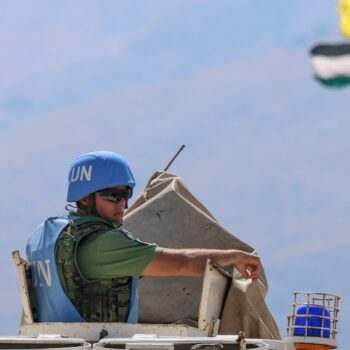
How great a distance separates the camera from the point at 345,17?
818cm

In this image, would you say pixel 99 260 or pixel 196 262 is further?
pixel 99 260

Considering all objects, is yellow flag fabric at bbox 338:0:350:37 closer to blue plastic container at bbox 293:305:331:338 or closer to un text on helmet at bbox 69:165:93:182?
un text on helmet at bbox 69:165:93:182

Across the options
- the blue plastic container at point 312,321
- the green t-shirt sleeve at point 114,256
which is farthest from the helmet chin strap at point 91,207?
the blue plastic container at point 312,321

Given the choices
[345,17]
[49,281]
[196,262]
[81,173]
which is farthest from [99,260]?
[345,17]

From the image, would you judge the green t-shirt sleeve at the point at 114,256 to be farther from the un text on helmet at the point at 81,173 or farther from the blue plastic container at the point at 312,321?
the blue plastic container at the point at 312,321

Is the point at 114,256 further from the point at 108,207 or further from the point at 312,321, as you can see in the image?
the point at 312,321

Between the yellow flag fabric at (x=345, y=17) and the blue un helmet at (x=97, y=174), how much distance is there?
1.73m

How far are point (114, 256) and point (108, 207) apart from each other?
521mm

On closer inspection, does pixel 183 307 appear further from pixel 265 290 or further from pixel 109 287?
pixel 109 287

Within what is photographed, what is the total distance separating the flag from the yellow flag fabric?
0.26 meters

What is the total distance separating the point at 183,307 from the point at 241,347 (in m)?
3.93

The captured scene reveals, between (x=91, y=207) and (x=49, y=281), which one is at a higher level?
(x=91, y=207)

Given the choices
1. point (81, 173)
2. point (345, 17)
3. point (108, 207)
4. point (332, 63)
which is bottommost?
point (108, 207)

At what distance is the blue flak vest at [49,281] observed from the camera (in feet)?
27.9
